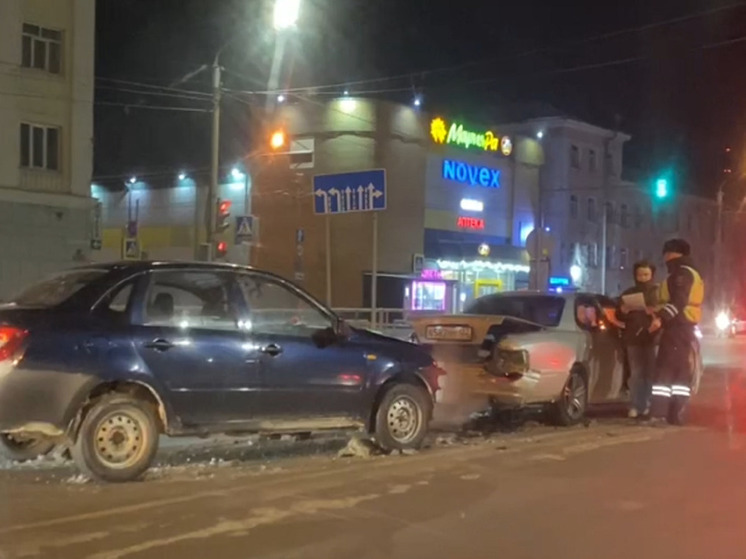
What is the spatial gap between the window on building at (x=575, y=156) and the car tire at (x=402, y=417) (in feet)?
136

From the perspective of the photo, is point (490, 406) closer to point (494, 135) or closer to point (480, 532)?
Result: point (480, 532)

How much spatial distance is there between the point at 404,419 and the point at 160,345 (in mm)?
2640

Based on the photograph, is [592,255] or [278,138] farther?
[592,255]

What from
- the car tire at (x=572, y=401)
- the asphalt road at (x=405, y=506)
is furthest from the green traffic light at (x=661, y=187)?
the asphalt road at (x=405, y=506)

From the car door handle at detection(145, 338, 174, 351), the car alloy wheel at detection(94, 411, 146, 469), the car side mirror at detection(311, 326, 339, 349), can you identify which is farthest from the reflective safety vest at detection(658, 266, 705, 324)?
the car alloy wheel at detection(94, 411, 146, 469)

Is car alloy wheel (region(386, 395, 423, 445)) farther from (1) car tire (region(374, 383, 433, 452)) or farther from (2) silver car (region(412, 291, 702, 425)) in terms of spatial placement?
(2) silver car (region(412, 291, 702, 425))

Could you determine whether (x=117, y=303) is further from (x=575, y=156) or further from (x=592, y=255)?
(x=592, y=255)

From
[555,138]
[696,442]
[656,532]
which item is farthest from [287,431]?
[555,138]

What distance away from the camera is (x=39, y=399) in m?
7.59

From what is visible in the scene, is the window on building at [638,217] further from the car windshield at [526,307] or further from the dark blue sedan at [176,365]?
the dark blue sedan at [176,365]

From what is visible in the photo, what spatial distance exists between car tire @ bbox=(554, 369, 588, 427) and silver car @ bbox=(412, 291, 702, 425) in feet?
0.04

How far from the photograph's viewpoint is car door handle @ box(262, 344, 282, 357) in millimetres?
8703

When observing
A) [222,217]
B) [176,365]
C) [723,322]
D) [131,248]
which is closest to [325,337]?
[176,365]

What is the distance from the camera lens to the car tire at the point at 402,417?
375 inches
